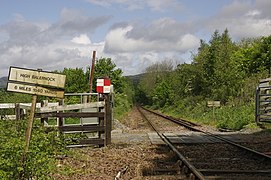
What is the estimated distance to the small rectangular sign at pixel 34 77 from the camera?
6.78 meters

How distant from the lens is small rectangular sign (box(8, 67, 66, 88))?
6.78 meters

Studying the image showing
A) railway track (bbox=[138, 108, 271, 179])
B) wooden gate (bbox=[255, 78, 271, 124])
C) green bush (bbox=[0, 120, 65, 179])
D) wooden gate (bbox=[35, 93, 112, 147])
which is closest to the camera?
green bush (bbox=[0, 120, 65, 179])

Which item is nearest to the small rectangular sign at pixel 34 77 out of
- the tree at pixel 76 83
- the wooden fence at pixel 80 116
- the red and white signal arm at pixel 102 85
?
the wooden fence at pixel 80 116

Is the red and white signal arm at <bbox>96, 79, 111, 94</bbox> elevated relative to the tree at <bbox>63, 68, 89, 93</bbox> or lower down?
lower down

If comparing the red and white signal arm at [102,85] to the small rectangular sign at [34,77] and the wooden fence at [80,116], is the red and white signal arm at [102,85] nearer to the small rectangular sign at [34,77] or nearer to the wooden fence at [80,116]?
the wooden fence at [80,116]

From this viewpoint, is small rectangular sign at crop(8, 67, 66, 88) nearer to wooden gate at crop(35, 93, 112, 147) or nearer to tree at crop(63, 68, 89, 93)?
wooden gate at crop(35, 93, 112, 147)

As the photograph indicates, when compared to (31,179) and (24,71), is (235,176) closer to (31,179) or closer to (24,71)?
(31,179)

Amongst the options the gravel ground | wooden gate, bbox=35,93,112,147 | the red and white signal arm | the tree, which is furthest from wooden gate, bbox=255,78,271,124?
the tree

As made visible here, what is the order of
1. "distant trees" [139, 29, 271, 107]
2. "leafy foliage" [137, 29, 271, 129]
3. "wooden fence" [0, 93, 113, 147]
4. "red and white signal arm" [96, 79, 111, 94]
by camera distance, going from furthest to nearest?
"distant trees" [139, 29, 271, 107], "leafy foliage" [137, 29, 271, 129], "red and white signal arm" [96, 79, 111, 94], "wooden fence" [0, 93, 113, 147]

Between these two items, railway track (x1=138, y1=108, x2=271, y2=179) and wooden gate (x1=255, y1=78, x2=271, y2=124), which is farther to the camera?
wooden gate (x1=255, y1=78, x2=271, y2=124)

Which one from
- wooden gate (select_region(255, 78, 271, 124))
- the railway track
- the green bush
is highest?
wooden gate (select_region(255, 78, 271, 124))

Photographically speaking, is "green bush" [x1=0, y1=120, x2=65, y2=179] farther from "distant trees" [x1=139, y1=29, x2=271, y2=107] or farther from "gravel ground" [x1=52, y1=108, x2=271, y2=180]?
"distant trees" [x1=139, y1=29, x2=271, y2=107]

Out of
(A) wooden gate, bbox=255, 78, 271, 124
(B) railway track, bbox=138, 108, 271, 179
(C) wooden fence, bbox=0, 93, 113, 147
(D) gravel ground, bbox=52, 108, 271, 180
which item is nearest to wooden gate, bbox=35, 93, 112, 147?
(C) wooden fence, bbox=0, 93, 113, 147

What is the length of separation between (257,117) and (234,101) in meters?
11.9
